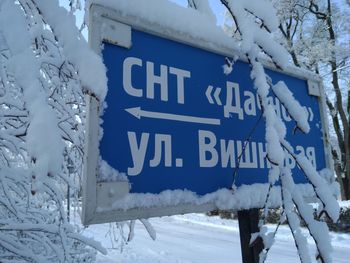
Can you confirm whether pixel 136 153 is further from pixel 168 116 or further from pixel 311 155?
pixel 311 155

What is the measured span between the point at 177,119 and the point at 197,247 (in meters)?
7.72

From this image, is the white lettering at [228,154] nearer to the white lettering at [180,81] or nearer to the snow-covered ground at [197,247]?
the white lettering at [180,81]

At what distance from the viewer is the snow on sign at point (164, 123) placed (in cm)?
84

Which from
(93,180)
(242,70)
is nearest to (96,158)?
(93,180)

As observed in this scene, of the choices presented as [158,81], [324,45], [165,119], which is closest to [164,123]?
[165,119]

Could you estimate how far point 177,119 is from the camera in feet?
3.26

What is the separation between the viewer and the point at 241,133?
3.87 feet

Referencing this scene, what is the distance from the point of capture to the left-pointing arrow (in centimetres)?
90

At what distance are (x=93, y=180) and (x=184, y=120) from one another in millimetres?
339

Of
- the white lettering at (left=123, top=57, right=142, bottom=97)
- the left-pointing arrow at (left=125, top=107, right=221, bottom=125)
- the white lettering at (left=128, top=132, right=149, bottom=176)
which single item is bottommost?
the white lettering at (left=128, top=132, right=149, bottom=176)

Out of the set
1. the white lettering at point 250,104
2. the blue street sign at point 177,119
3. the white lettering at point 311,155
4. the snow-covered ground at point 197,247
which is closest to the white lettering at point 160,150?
the blue street sign at point 177,119

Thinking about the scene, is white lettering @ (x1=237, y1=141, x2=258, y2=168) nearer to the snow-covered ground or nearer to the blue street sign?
the blue street sign

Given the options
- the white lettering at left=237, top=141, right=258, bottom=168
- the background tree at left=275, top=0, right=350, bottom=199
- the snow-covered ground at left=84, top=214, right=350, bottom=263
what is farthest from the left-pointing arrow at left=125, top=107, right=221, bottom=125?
the background tree at left=275, top=0, right=350, bottom=199

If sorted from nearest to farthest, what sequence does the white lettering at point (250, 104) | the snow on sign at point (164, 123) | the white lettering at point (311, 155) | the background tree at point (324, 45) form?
the snow on sign at point (164, 123) → the white lettering at point (250, 104) → the white lettering at point (311, 155) → the background tree at point (324, 45)
